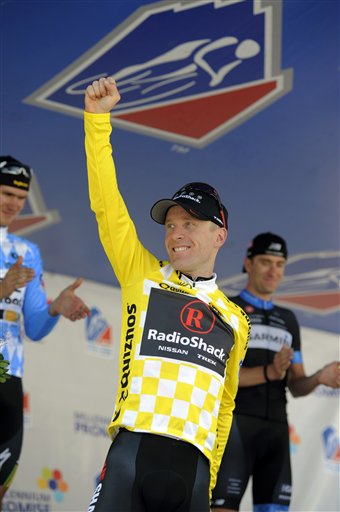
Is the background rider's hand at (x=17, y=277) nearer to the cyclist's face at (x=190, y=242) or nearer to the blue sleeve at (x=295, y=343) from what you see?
the cyclist's face at (x=190, y=242)

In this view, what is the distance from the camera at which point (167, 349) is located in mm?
2592

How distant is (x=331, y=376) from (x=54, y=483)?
2.26 m

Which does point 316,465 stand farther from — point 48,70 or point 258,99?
point 48,70

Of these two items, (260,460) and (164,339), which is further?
(260,460)

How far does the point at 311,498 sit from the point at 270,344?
2234 millimetres

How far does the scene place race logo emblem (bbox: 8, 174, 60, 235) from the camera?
16.5 feet

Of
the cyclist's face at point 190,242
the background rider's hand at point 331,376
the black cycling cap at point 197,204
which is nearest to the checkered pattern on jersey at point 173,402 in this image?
the cyclist's face at point 190,242

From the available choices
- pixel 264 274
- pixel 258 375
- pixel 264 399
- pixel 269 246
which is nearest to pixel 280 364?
pixel 258 375

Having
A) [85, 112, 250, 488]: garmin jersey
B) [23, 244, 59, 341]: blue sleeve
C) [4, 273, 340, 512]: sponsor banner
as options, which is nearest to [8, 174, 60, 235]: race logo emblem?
[4, 273, 340, 512]: sponsor banner

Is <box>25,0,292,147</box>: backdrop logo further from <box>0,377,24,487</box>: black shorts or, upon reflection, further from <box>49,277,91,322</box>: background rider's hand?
<box>0,377,24,487</box>: black shorts

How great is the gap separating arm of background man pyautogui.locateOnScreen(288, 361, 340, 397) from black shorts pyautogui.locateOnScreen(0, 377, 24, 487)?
1.43 meters

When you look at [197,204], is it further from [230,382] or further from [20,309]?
[20,309]

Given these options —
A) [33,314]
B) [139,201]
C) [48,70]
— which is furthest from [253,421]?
[48,70]

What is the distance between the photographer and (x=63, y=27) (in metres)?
3.82
